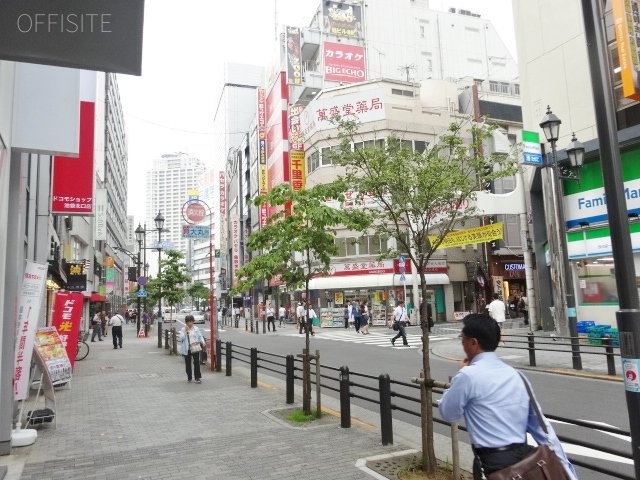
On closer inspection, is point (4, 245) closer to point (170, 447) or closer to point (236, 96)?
point (170, 447)

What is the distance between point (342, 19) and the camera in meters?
51.7

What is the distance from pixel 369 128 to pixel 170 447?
34.8m

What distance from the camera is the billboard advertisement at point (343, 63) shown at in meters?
50.4

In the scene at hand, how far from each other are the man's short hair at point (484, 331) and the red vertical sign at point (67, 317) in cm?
1381

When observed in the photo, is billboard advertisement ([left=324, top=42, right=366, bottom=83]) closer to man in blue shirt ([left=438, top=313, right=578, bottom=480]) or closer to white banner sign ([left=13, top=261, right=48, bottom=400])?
white banner sign ([left=13, top=261, right=48, bottom=400])

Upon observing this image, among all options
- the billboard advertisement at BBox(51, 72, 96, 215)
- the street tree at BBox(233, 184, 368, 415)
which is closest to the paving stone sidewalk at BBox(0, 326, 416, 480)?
the street tree at BBox(233, 184, 368, 415)

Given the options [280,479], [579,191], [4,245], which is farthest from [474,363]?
[579,191]

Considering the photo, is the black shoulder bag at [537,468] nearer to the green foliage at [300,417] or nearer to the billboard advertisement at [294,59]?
the green foliage at [300,417]

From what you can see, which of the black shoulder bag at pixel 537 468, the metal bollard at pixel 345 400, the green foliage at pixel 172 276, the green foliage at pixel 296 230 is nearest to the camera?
the black shoulder bag at pixel 537 468

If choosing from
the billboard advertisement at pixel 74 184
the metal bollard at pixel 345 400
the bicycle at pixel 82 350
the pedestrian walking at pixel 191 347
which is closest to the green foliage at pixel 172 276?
the bicycle at pixel 82 350

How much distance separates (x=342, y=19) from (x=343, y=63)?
4970 mm

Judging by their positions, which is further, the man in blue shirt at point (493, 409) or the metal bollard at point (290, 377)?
the metal bollard at point (290, 377)

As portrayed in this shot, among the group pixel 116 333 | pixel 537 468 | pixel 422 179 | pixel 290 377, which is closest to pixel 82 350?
pixel 116 333

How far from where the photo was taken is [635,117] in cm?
1695
